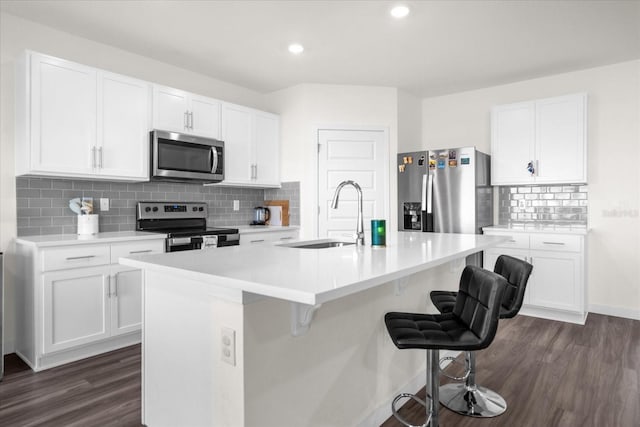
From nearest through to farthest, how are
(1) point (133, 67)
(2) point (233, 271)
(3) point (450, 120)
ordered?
(2) point (233, 271), (1) point (133, 67), (3) point (450, 120)

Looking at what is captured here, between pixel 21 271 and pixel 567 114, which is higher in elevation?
pixel 567 114

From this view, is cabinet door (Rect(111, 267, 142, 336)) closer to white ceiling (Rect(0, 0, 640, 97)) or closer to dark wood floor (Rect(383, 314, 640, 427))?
white ceiling (Rect(0, 0, 640, 97))

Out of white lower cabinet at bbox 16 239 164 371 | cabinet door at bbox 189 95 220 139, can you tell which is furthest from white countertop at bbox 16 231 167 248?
cabinet door at bbox 189 95 220 139

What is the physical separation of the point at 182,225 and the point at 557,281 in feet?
12.4

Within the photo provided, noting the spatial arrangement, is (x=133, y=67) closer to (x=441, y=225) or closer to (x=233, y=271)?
(x=233, y=271)

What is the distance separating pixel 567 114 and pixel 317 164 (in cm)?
267

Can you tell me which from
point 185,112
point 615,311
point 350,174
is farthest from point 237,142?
point 615,311

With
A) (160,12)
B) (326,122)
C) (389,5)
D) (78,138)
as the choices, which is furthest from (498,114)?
(78,138)

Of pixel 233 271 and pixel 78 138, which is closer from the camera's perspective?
pixel 233 271

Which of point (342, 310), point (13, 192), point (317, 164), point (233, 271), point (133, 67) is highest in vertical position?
point (133, 67)

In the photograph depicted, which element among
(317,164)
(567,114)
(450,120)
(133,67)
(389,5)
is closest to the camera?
(389,5)

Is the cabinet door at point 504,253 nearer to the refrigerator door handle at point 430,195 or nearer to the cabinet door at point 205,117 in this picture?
the refrigerator door handle at point 430,195

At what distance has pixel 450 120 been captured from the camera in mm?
5113

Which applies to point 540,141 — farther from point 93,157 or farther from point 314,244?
point 93,157
